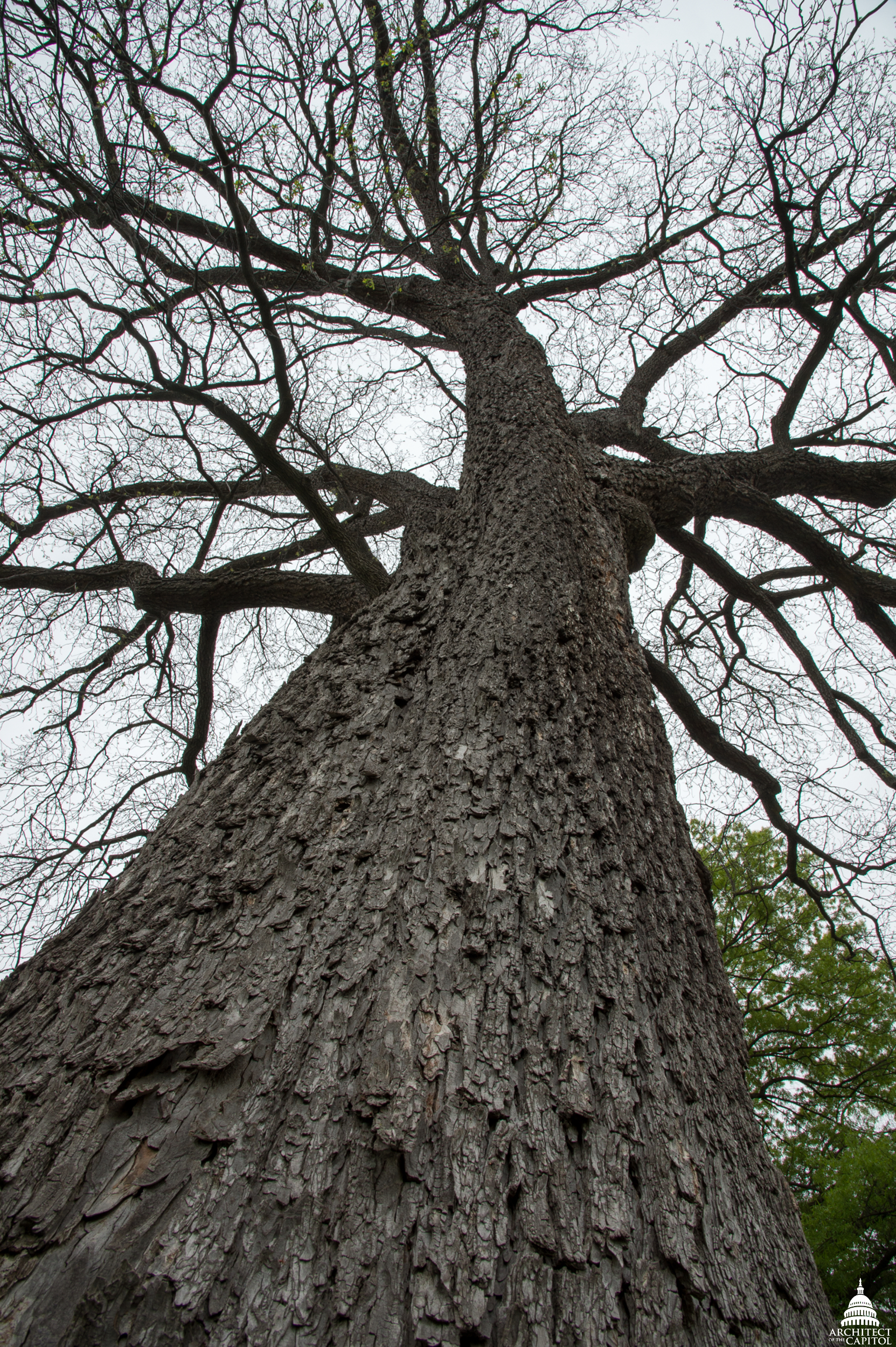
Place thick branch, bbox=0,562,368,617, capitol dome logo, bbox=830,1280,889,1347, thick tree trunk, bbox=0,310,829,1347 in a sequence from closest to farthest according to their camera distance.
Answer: thick tree trunk, bbox=0,310,829,1347 → thick branch, bbox=0,562,368,617 → capitol dome logo, bbox=830,1280,889,1347

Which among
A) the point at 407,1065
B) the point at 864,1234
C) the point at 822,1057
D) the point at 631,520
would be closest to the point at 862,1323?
the point at 864,1234

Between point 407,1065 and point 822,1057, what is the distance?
8.66 metres

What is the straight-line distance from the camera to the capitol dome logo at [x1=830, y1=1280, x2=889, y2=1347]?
17.4ft

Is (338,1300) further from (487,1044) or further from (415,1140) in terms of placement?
(487,1044)

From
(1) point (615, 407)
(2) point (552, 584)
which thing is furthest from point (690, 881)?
(1) point (615, 407)

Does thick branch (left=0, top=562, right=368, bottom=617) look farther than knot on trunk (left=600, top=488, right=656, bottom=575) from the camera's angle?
Yes

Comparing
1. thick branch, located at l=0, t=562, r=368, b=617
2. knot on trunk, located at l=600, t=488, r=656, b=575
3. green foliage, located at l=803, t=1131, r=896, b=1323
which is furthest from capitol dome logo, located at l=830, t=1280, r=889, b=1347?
thick branch, located at l=0, t=562, r=368, b=617

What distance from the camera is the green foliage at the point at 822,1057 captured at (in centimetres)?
575

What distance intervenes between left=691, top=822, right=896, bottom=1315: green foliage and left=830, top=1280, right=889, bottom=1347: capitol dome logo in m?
Result: 0.08

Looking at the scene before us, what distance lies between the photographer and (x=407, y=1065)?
0.94m

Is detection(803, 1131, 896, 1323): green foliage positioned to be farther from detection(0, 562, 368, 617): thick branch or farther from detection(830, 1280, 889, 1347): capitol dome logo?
detection(0, 562, 368, 617): thick branch

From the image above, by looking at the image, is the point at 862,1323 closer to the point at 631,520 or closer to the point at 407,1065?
the point at 631,520

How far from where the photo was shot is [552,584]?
2.03 m

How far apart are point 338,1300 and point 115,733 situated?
4696 millimetres
